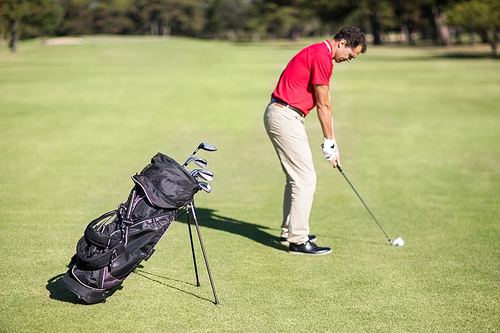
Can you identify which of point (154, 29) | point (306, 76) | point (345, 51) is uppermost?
point (154, 29)

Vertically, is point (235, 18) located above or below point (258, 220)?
above

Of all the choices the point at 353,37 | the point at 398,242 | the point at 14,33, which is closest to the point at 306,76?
the point at 353,37

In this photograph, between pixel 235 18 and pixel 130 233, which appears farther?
pixel 235 18

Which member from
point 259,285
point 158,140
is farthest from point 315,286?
point 158,140

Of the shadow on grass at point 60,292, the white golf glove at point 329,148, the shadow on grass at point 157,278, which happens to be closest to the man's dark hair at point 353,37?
the white golf glove at point 329,148

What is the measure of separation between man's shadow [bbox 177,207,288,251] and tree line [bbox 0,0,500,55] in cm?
4461

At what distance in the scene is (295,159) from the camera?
5254 mm

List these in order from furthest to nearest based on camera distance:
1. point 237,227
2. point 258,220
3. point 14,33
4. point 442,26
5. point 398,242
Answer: point 442,26, point 14,33, point 258,220, point 237,227, point 398,242

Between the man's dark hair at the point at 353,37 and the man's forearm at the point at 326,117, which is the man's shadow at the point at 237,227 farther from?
the man's dark hair at the point at 353,37

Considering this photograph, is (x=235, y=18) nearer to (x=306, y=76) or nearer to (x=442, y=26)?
(x=442, y=26)

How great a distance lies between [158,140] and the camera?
11.8 m

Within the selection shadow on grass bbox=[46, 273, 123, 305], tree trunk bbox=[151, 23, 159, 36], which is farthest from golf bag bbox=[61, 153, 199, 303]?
tree trunk bbox=[151, 23, 159, 36]

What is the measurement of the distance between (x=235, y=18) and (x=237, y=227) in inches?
4653

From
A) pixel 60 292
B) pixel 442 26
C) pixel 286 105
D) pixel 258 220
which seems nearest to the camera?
pixel 60 292
